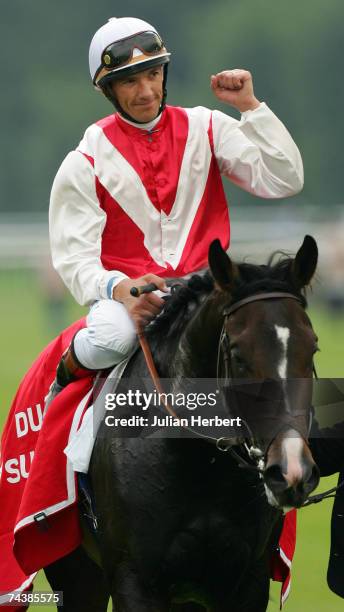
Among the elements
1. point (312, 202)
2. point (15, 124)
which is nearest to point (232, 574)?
point (312, 202)

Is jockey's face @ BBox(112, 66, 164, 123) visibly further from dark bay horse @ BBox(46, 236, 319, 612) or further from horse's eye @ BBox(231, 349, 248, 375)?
horse's eye @ BBox(231, 349, 248, 375)

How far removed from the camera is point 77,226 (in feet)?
17.5

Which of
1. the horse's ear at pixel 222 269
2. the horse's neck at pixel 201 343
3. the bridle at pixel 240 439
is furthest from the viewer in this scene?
the horse's neck at pixel 201 343

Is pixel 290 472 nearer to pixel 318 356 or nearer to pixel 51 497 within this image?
pixel 51 497

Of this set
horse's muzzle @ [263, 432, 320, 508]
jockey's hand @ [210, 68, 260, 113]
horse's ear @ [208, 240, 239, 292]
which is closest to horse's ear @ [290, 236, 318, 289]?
horse's ear @ [208, 240, 239, 292]

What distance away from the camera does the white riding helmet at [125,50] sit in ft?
17.3

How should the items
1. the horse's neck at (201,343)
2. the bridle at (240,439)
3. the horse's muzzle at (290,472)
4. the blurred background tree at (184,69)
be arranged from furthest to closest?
1. the blurred background tree at (184,69)
2. the horse's neck at (201,343)
3. the bridle at (240,439)
4. the horse's muzzle at (290,472)

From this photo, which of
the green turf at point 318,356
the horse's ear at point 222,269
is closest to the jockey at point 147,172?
the horse's ear at point 222,269

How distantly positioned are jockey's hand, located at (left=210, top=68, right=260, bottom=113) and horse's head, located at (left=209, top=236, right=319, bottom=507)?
1.02m

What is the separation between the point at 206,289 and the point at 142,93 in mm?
944

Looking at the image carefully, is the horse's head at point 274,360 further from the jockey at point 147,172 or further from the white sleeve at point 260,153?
the white sleeve at point 260,153

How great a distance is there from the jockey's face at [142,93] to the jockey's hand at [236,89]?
0.22m

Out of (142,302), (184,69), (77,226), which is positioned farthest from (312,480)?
(184,69)

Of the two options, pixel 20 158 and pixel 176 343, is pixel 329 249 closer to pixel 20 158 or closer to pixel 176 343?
pixel 176 343
